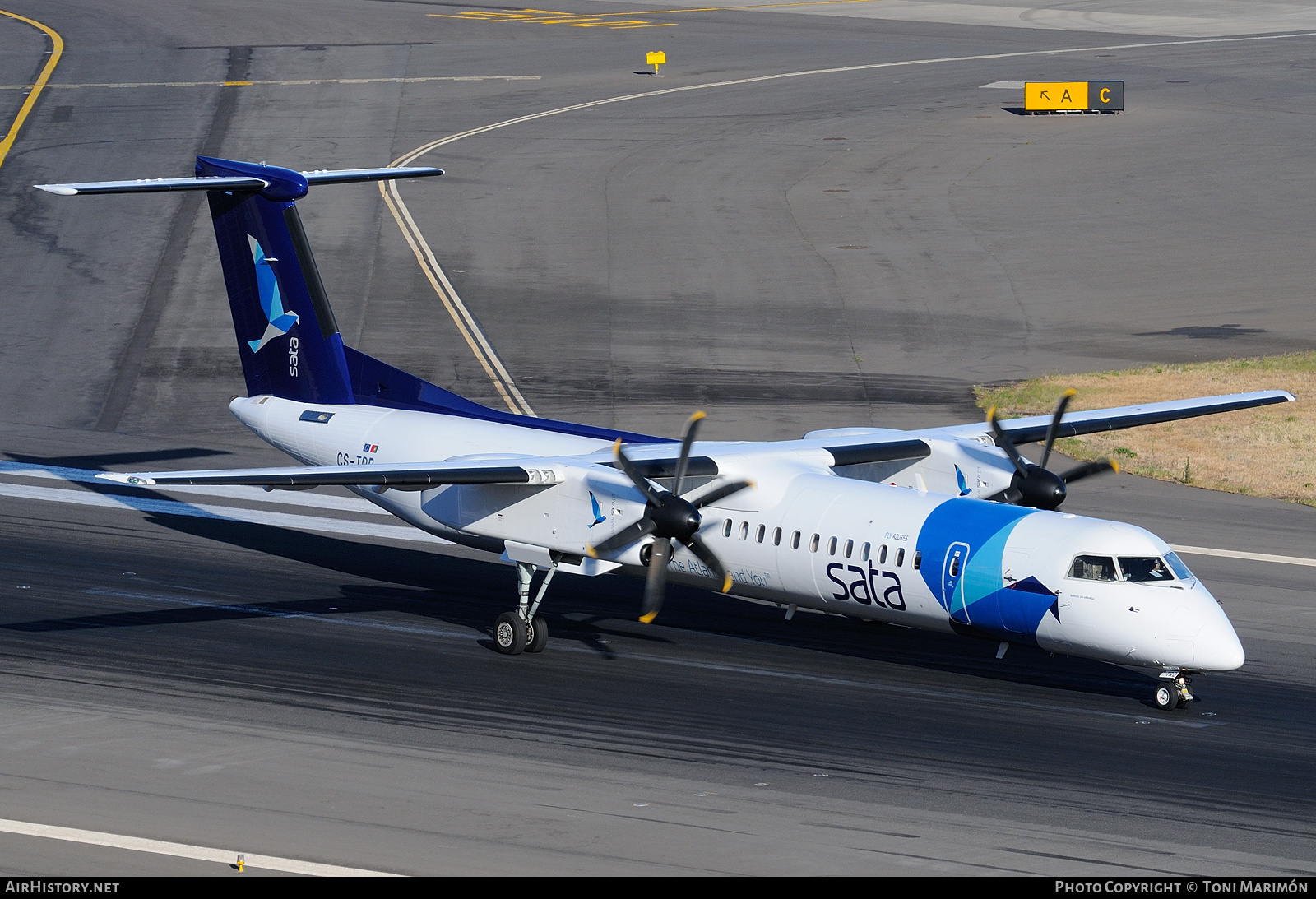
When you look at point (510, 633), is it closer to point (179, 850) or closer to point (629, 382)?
point (179, 850)

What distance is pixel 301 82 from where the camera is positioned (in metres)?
74.4

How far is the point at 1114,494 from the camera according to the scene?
112 ft

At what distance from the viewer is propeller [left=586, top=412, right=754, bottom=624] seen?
21891 millimetres

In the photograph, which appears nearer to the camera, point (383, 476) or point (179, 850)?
point (179, 850)

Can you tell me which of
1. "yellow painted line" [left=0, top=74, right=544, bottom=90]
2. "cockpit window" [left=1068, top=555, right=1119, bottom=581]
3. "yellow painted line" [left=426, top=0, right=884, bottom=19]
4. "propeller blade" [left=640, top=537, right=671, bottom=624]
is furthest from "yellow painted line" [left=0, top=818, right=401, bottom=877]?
"yellow painted line" [left=426, top=0, right=884, bottom=19]

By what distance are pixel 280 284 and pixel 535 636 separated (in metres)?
9.29

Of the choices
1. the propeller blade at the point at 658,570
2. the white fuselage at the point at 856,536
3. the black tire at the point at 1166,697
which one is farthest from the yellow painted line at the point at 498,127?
the black tire at the point at 1166,697

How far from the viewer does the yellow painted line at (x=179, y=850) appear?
1584 cm

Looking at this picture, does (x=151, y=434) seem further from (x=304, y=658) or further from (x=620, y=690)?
(x=620, y=690)

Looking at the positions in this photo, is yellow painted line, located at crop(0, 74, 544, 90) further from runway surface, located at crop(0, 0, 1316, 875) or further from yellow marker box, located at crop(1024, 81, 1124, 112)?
yellow marker box, located at crop(1024, 81, 1124, 112)

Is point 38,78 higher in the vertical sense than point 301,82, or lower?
lower

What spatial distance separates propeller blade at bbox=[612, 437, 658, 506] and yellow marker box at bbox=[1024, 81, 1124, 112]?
182ft

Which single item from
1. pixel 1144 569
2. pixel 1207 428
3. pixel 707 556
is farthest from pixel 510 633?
pixel 1207 428

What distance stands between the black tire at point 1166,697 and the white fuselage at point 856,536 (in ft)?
3.26
